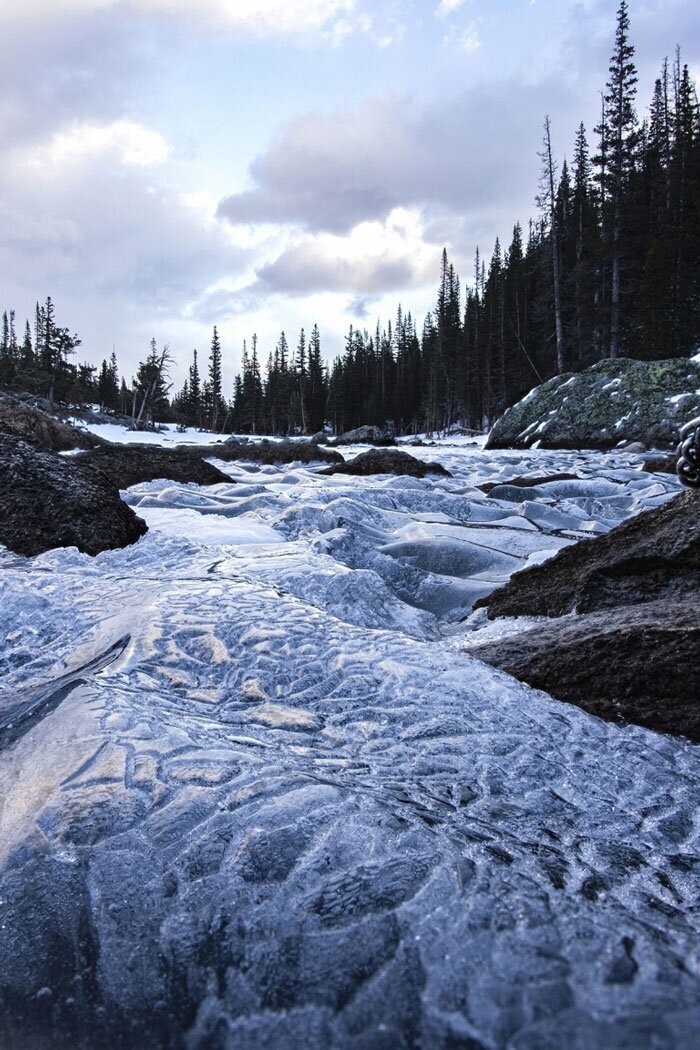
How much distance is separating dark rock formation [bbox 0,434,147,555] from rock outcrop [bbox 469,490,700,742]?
81.6 inches

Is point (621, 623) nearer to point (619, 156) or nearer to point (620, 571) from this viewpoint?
point (620, 571)

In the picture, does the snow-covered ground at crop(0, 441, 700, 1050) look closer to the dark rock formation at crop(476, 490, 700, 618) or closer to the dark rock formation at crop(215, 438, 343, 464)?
the dark rock formation at crop(476, 490, 700, 618)

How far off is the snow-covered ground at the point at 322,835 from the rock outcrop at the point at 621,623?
0.36 feet

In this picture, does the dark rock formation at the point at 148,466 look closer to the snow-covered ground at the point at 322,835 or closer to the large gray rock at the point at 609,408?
the snow-covered ground at the point at 322,835

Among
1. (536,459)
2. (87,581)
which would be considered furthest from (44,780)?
(536,459)

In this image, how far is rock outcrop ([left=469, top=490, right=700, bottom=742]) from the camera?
5.46ft

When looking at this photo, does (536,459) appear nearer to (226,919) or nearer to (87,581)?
(87,581)

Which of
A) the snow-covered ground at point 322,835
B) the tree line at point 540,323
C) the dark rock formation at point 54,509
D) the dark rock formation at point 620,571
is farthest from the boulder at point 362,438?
the snow-covered ground at point 322,835

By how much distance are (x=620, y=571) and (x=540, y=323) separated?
38458mm

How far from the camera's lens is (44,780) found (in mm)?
1180

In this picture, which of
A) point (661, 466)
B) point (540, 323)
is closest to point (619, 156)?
point (540, 323)

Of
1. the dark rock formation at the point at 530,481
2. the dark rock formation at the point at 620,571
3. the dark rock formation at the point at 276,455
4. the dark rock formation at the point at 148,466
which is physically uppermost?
the dark rock formation at the point at 276,455

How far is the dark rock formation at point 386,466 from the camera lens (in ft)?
26.1

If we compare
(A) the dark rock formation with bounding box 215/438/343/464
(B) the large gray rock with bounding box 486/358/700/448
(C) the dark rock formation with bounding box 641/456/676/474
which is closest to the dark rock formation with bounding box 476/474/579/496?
(C) the dark rock formation with bounding box 641/456/676/474
